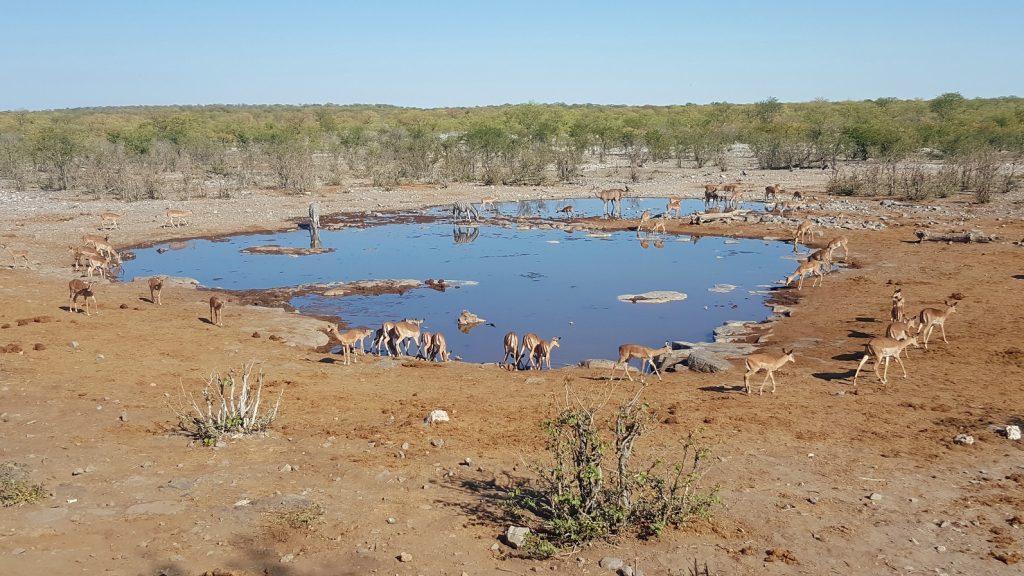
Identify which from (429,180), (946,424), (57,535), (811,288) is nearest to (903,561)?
(946,424)

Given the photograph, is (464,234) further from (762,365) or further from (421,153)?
(421,153)

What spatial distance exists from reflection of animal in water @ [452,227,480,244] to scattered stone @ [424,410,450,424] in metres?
20.9

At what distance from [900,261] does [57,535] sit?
81.5 feet

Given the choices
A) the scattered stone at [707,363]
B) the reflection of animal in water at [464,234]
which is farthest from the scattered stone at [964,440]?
the reflection of animal in water at [464,234]

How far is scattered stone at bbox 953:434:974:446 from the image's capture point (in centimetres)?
982

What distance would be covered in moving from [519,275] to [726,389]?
1301 cm

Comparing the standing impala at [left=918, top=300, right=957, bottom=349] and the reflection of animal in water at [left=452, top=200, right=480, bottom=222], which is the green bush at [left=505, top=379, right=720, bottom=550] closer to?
the standing impala at [left=918, top=300, right=957, bottom=349]

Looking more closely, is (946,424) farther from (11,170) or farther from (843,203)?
(11,170)

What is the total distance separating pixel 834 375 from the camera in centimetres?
1359

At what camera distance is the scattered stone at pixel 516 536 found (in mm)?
7125

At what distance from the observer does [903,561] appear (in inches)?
271

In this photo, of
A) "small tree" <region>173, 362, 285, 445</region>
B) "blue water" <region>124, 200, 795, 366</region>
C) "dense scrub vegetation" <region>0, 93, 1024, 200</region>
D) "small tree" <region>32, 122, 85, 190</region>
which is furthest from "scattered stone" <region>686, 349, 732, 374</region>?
"small tree" <region>32, 122, 85, 190</region>

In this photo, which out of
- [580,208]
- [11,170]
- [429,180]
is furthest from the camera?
[429,180]

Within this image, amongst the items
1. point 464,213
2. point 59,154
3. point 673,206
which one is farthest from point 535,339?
point 59,154
